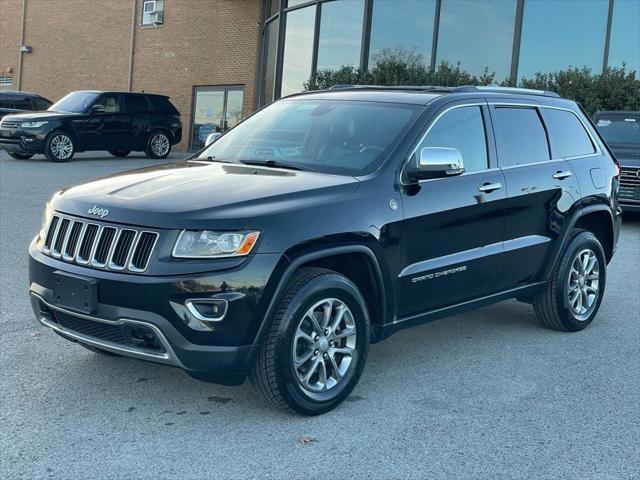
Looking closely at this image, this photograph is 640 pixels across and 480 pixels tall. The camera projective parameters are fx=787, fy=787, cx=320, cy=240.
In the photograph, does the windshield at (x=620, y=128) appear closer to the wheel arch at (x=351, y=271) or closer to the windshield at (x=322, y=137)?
the windshield at (x=322, y=137)

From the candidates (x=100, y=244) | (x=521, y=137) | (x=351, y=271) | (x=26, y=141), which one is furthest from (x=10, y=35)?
(x=351, y=271)

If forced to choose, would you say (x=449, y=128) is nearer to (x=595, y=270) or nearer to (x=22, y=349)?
(x=595, y=270)

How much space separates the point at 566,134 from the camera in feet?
20.6

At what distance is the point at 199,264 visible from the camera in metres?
3.81

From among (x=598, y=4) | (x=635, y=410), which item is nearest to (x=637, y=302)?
(x=635, y=410)

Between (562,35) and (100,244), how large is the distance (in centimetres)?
1593

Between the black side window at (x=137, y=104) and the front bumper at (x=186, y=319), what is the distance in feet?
57.0

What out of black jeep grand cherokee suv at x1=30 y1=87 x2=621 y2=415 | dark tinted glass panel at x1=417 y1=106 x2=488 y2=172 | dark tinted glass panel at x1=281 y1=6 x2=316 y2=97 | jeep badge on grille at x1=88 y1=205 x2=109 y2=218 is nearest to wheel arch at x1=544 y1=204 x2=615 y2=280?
black jeep grand cherokee suv at x1=30 y1=87 x2=621 y2=415

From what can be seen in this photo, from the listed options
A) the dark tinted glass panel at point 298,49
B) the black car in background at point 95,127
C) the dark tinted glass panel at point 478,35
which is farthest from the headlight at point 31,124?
the dark tinted glass panel at point 478,35

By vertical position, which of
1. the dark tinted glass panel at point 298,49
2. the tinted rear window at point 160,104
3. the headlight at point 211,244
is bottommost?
the headlight at point 211,244

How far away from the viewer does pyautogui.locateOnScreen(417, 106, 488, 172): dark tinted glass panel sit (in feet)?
16.6

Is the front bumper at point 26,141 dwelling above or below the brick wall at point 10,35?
below

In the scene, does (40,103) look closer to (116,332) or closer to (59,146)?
Result: (59,146)

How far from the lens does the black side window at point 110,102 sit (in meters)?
19.8
